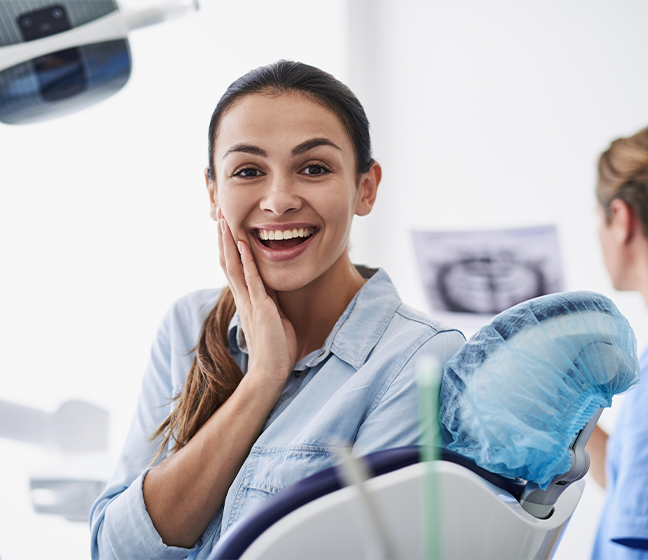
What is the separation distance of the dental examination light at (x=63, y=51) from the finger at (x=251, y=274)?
31 centimetres

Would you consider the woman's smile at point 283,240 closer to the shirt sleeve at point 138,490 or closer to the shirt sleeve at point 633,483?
the shirt sleeve at point 138,490

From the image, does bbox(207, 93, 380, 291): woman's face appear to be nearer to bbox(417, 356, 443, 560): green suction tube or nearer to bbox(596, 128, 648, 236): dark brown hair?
bbox(417, 356, 443, 560): green suction tube

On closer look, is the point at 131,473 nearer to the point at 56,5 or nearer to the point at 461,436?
the point at 461,436

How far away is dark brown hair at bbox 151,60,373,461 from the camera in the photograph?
0.90 metres

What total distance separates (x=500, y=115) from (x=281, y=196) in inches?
56.9

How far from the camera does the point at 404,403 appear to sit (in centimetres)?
74

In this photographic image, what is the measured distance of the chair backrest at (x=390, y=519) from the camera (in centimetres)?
50

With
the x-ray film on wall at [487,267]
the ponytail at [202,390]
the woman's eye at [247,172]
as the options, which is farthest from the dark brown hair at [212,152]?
the x-ray film on wall at [487,267]

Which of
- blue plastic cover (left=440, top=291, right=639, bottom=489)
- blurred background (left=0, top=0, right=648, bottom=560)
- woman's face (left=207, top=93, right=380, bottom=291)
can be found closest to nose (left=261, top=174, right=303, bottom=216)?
woman's face (left=207, top=93, right=380, bottom=291)

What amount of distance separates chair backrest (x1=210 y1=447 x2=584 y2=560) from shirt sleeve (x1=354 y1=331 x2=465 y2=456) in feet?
0.41

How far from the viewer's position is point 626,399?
107 centimetres

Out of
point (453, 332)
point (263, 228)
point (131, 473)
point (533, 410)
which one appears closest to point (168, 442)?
point (131, 473)

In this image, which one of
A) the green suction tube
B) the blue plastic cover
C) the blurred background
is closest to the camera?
the green suction tube

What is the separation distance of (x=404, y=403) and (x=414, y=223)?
1.65 metres
